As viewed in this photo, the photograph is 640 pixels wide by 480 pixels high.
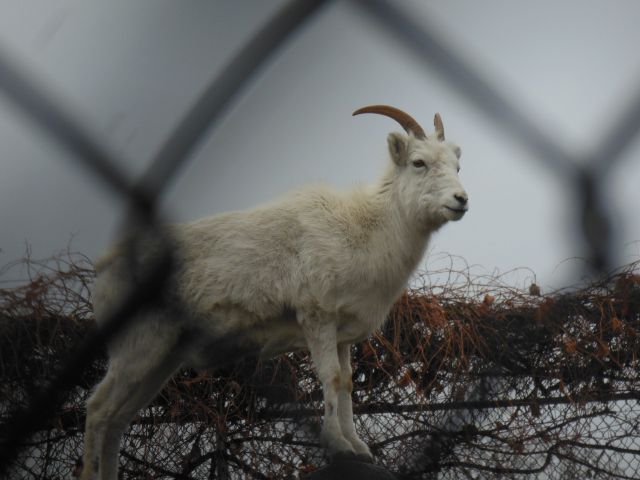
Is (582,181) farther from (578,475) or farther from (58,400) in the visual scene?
(578,475)

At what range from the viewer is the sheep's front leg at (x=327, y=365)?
369 cm

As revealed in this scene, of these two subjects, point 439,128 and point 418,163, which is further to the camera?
point 439,128

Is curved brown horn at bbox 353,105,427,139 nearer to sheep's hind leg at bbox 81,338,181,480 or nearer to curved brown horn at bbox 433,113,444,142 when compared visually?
curved brown horn at bbox 433,113,444,142

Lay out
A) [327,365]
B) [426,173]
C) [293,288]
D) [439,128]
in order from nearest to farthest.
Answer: [327,365] → [293,288] → [426,173] → [439,128]

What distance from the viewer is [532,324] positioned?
449 cm

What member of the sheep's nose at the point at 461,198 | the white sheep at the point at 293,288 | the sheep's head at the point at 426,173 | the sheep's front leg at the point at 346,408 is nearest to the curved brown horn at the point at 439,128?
the sheep's head at the point at 426,173

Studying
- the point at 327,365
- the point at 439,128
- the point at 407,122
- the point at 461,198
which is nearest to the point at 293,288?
the point at 327,365

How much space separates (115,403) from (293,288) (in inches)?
38.7

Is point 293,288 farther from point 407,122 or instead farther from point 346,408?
point 407,122

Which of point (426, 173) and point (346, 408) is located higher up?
point (426, 173)

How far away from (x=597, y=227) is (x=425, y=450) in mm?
2717

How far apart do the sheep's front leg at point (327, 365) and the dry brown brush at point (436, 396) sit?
0.67ft

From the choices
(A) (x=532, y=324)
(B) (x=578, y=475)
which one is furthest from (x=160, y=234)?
(A) (x=532, y=324)

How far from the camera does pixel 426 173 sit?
14.1 feet
